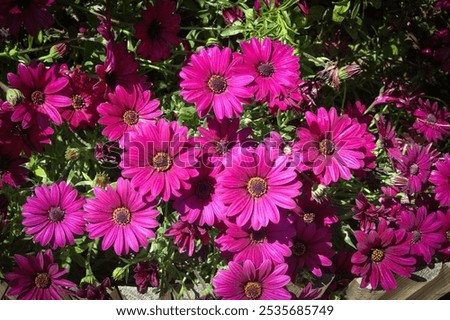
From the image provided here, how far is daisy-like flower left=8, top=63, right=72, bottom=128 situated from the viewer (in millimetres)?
1164

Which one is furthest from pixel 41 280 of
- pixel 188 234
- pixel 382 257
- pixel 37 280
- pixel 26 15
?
pixel 382 257

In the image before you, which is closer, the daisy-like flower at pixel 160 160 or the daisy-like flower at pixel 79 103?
the daisy-like flower at pixel 160 160

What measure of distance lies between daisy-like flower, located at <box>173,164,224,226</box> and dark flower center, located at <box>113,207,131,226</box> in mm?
122

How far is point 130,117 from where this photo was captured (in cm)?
117

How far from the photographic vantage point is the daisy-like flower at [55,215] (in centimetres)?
118

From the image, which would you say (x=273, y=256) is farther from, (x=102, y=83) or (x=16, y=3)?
(x=16, y=3)

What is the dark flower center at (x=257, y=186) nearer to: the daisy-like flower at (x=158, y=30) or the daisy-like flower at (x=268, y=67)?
the daisy-like flower at (x=268, y=67)

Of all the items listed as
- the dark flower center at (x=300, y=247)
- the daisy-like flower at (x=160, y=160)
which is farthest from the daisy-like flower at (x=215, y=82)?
the dark flower center at (x=300, y=247)

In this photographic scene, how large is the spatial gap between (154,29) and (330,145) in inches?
21.6

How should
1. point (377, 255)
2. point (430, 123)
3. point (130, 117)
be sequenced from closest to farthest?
1. point (130, 117)
2. point (377, 255)
3. point (430, 123)

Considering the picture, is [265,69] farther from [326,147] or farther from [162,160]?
[162,160]

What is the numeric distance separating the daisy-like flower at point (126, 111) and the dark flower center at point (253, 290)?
1.33ft

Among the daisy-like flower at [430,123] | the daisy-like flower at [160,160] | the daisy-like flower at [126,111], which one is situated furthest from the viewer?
the daisy-like flower at [430,123]
